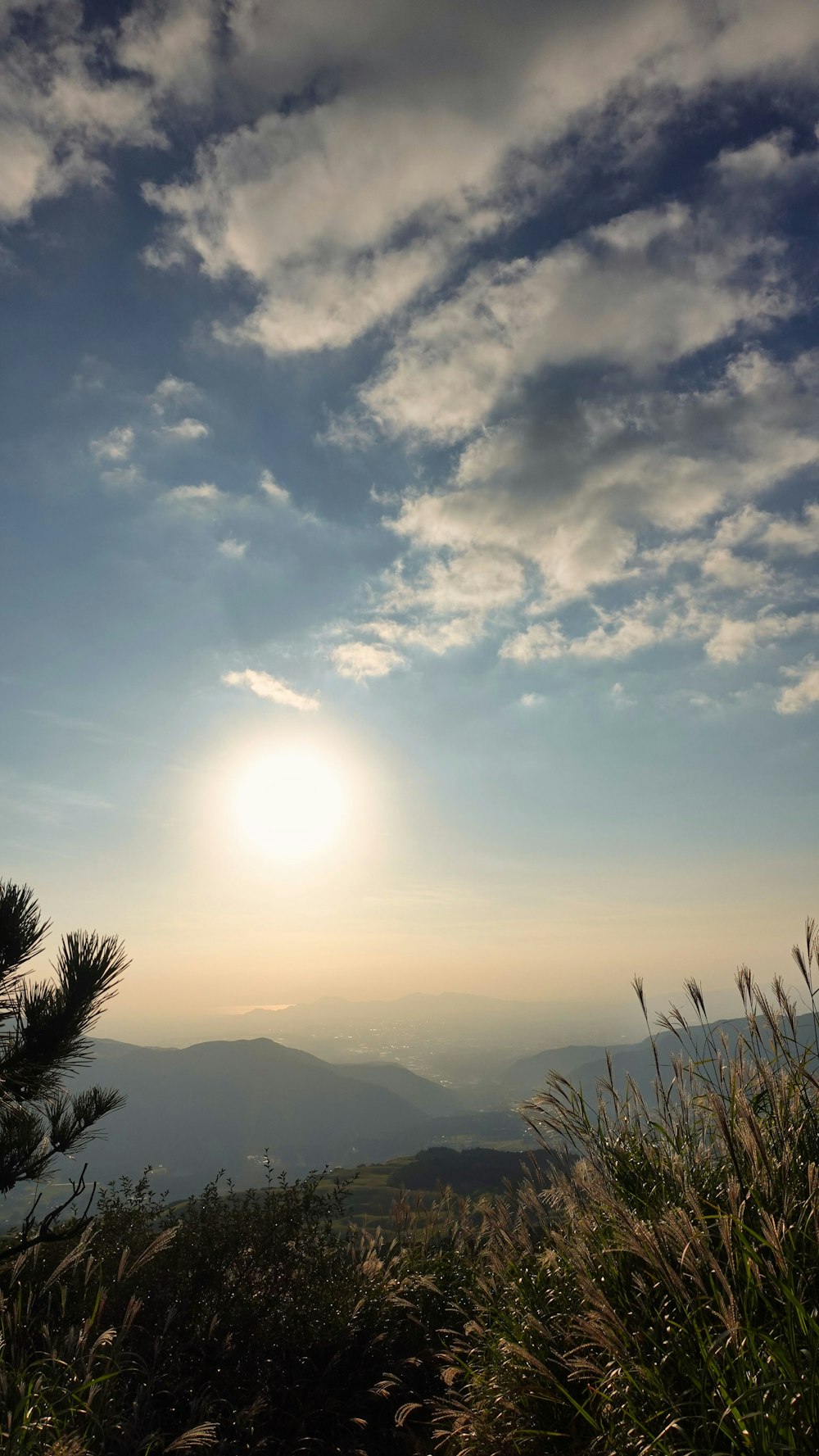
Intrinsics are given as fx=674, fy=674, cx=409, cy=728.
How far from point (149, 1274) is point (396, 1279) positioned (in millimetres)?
2555

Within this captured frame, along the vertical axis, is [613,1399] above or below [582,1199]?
below

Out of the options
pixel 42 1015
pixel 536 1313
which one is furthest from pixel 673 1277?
pixel 42 1015

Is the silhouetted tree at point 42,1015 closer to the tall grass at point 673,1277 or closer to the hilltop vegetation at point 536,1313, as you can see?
the hilltop vegetation at point 536,1313

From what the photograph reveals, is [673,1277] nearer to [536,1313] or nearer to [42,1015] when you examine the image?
[536,1313]

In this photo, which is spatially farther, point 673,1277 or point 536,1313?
point 536,1313

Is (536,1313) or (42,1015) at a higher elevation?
(42,1015)

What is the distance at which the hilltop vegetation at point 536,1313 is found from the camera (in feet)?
10.5

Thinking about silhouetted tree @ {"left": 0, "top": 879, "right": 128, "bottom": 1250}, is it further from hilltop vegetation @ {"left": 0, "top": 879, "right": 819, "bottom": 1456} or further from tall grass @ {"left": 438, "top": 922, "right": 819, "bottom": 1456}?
tall grass @ {"left": 438, "top": 922, "right": 819, "bottom": 1456}

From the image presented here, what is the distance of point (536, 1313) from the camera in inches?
194

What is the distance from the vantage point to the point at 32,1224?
5691mm

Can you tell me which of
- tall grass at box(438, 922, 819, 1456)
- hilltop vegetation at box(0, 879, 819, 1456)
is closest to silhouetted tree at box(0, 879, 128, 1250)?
hilltop vegetation at box(0, 879, 819, 1456)

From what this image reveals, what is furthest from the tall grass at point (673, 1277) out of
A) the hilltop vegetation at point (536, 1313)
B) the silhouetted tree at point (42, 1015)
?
the silhouetted tree at point (42, 1015)

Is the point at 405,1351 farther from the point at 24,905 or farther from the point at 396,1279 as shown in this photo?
the point at 24,905

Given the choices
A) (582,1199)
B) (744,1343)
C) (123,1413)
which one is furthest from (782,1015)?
(123,1413)
